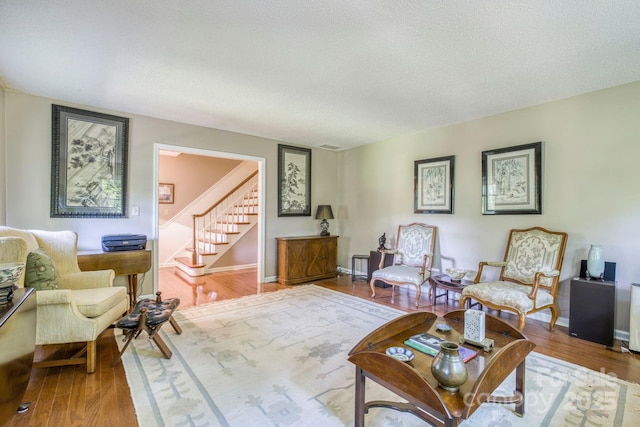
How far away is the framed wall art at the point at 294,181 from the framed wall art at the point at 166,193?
307 cm

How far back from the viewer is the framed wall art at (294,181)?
5234mm

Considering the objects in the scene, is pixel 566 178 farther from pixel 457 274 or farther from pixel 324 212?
pixel 324 212

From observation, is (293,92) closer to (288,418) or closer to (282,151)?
(282,151)

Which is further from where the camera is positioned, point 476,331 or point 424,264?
point 424,264

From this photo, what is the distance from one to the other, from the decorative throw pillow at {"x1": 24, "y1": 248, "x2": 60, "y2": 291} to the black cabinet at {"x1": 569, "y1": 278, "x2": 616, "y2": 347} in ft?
15.1

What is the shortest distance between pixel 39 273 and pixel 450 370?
9.41ft

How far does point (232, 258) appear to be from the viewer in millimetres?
6219

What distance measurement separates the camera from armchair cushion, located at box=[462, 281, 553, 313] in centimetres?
281

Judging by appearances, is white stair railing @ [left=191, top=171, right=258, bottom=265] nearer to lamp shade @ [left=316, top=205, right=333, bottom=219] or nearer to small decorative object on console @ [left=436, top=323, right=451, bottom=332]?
lamp shade @ [left=316, top=205, right=333, bottom=219]

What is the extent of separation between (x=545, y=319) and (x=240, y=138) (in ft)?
15.7

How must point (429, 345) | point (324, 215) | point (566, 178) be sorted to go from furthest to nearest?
point (324, 215) < point (566, 178) < point (429, 345)

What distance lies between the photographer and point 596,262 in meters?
2.82

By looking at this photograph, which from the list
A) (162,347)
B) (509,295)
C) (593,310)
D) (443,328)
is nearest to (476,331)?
(443,328)

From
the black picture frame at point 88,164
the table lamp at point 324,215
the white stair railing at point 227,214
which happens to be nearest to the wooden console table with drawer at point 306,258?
the table lamp at point 324,215
